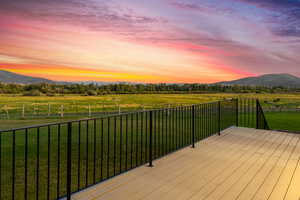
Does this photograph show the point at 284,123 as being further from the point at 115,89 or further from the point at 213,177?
the point at 115,89

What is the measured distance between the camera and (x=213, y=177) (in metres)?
3.33

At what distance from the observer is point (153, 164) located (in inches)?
151

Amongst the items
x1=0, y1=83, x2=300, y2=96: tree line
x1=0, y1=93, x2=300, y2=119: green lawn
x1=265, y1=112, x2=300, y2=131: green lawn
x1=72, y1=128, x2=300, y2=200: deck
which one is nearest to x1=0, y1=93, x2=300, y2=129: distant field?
x1=0, y1=93, x2=300, y2=119: green lawn

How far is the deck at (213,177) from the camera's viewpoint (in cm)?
272

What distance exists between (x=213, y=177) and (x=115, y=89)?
7130 cm

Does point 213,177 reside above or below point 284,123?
above

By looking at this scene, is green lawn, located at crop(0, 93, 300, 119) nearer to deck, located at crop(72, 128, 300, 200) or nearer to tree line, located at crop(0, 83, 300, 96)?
deck, located at crop(72, 128, 300, 200)

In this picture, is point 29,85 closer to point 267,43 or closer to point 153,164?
point 267,43

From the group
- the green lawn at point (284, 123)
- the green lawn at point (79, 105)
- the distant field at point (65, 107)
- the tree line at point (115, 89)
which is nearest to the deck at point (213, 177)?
the green lawn at point (284, 123)

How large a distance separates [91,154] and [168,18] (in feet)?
38.6

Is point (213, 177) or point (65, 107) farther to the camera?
point (65, 107)

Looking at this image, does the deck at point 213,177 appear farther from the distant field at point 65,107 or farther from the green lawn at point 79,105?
the green lawn at point 79,105

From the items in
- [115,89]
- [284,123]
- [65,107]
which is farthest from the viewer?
[115,89]

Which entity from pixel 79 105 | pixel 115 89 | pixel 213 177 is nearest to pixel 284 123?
pixel 213 177
